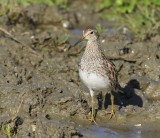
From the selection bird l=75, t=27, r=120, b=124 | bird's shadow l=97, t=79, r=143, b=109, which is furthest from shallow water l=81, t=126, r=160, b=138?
bird's shadow l=97, t=79, r=143, b=109

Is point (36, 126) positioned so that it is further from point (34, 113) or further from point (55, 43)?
point (55, 43)

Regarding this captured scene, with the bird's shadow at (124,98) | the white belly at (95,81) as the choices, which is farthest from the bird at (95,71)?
the bird's shadow at (124,98)

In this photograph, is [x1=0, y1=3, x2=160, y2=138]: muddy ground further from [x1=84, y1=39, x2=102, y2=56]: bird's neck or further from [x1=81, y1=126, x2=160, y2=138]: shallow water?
[x1=84, y1=39, x2=102, y2=56]: bird's neck

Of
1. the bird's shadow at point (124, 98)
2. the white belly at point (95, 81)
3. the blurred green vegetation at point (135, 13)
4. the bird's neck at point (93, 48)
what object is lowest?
the bird's shadow at point (124, 98)

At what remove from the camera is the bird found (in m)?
7.72

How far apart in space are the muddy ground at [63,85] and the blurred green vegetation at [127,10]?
0.21 meters

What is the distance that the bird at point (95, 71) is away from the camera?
7.72 metres

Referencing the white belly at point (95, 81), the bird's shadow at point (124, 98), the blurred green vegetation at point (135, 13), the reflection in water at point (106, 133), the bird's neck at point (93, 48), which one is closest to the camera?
the reflection in water at point (106, 133)

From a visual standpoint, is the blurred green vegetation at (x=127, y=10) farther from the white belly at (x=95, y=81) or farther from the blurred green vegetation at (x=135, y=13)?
the white belly at (x=95, y=81)

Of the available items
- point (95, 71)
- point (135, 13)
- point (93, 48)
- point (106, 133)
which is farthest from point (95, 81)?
point (135, 13)

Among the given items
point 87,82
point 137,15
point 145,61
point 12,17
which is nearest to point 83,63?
point 87,82

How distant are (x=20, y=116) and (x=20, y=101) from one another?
0.31 metres

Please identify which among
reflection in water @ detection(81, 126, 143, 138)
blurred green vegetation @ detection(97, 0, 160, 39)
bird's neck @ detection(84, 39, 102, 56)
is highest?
blurred green vegetation @ detection(97, 0, 160, 39)

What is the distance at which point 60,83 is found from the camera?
8.52 metres
